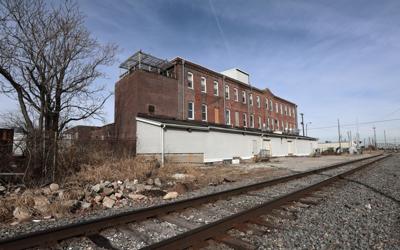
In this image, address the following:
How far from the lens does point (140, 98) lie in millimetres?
23766

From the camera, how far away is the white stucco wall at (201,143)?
19.5m

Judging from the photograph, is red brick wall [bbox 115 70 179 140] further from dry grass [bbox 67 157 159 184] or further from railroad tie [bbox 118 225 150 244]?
railroad tie [bbox 118 225 150 244]

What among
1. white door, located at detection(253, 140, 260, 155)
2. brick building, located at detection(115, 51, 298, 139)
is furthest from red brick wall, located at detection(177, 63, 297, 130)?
white door, located at detection(253, 140, 260, 155)

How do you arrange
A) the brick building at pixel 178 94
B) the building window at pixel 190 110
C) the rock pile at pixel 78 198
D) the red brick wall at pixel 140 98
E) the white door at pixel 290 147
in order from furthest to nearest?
the white door at pixel 290 147, the building window at pixel 190 110, the brick building at pixel 178 94, the red brick wall at pixel 140 98, the rock pile at pixel 78 198

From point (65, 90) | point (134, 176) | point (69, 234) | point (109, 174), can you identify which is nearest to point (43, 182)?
point (109, 174)

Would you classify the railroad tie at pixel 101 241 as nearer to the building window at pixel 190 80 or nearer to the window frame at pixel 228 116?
the building window at pixel 190 80

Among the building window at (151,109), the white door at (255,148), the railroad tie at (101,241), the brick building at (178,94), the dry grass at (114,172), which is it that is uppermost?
the brick building at (178,94)

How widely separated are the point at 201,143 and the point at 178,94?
23.9 feet

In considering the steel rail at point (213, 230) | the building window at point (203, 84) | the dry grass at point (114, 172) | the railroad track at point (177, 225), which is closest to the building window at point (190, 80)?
the building window at point (203, 84)

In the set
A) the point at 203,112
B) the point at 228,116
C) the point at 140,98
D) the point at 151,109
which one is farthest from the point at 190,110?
the point at 228,116

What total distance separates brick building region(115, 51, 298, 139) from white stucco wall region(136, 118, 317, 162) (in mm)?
2764

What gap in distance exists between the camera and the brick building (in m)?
24.5

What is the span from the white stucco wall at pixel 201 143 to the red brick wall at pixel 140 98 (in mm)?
2809

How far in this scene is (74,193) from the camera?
803 cm
